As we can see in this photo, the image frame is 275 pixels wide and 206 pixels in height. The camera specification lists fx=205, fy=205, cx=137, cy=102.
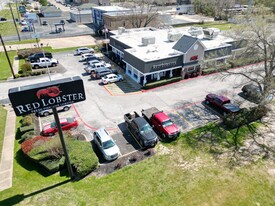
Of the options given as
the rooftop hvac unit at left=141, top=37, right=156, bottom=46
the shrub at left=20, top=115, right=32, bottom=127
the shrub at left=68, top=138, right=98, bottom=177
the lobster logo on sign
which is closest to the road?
the shrub at left=68, top=138, right=98, bottom=177

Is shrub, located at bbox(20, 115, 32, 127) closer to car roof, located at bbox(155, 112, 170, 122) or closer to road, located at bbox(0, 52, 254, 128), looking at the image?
road, located at bbox(0, 52, 254, 128)

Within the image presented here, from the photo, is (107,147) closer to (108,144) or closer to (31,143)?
(108,144)

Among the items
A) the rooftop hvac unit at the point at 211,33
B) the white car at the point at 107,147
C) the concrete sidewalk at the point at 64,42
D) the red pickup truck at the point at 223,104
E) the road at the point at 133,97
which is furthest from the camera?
the concrete sidewalk at the point at 64,42

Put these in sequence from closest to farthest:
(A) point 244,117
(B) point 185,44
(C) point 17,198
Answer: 1. (C) point 17,198
2. (A) point 244,117
3. (B) point 185,44

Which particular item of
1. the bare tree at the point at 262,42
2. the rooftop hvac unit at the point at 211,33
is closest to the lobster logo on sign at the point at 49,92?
the bare tree at the point at 262,42

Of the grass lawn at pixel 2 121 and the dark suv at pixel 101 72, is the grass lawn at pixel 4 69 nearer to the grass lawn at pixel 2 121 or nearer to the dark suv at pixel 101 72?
the grass lawn at pixel 2 121

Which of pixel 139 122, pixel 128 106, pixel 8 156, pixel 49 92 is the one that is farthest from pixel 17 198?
pixel 128 106

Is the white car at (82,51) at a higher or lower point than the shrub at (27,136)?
higher
